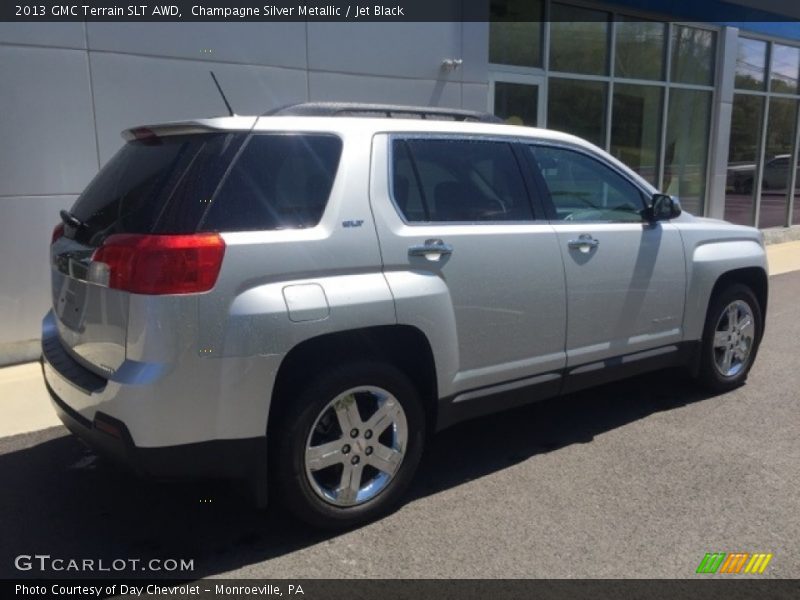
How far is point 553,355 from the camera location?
13.4 feet

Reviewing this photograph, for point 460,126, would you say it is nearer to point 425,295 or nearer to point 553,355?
point 425,295

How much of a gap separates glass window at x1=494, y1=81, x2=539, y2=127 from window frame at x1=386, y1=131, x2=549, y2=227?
588cm

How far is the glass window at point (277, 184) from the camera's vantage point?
2979mm

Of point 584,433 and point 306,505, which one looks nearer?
point 306,505

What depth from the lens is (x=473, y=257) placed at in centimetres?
363

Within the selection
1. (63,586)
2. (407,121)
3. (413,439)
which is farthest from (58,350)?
(407,121)

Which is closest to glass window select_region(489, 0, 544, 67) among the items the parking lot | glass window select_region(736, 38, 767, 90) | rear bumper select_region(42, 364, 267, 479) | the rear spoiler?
glass window select_region(736, 38, 767, 90)

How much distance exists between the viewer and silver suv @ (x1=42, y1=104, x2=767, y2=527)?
285 centimetres

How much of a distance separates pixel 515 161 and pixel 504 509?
1.86 m

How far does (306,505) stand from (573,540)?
3.95ft

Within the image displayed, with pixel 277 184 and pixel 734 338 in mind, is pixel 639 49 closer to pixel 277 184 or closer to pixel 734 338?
pixel 734 338

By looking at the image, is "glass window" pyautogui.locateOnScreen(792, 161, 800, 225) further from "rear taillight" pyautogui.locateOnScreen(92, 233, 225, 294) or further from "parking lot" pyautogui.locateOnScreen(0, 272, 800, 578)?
"rear taillight" pyautogui.locateOnScreen(92, 233, 225, 294)

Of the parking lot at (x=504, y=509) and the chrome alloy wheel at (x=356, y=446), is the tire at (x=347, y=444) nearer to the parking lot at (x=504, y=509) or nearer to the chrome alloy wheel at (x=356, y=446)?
the chrome alloy wheel at (x=356, y=446)

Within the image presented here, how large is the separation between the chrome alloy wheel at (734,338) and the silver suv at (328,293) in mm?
1036
